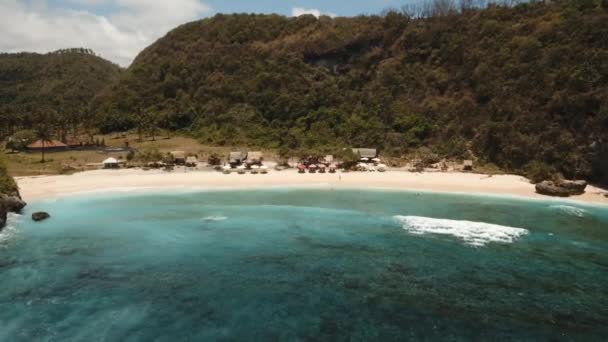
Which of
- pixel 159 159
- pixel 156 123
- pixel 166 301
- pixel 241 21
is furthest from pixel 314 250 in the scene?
pixel 241 21

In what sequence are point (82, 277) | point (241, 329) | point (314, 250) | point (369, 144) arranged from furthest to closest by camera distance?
point (369, 144) → point (314, 250) → point (82, 277) → point (241, 329)

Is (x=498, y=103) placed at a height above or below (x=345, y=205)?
above

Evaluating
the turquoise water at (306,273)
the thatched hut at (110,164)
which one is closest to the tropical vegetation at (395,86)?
the turquoise water at (306,273)

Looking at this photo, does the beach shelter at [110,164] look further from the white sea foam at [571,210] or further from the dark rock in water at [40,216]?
the white sea foam at [571,210]

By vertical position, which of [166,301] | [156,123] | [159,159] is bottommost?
[166,301]

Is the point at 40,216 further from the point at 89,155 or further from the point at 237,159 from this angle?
the point at 89,155

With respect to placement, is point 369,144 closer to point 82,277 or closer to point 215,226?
point 215,226


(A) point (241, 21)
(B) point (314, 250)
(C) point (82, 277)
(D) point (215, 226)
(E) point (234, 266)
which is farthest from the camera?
(A) point (241, 21)

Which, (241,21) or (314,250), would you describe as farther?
(241,21)
